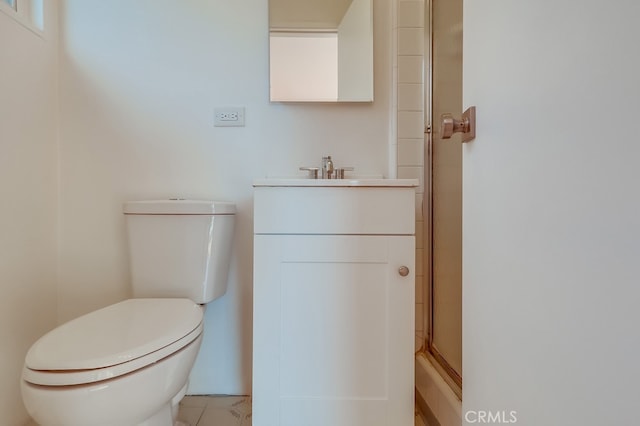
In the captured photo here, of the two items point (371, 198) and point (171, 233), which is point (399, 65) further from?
point (171, 233)

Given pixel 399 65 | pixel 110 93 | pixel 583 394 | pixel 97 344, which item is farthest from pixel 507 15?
pixel 110 93

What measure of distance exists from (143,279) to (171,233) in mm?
195

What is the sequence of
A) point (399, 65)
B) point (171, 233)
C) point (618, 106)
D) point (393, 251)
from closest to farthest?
1. point (618, 106)
2. point (393, 251)
3. point (171, 233)
4. point (399, 65)

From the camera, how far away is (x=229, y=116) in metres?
1.33

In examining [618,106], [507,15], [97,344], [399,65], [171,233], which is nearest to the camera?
[618,106]

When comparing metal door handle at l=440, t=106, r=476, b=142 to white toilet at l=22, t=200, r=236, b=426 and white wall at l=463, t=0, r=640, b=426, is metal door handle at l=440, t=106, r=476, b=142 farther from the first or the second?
white toilet at l=22, t=200, r=236, b=426

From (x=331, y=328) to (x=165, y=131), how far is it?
1027 millimetres

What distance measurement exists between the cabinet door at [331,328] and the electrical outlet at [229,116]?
0.60m

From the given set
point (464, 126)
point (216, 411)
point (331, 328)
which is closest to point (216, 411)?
point (216, 411)

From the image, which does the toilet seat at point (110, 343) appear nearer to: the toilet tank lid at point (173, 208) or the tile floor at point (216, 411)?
the toilet tank lid at point (173, 208)

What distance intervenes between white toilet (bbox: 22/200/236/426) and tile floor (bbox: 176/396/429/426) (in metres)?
0.19

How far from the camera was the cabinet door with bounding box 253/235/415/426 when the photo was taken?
97cm

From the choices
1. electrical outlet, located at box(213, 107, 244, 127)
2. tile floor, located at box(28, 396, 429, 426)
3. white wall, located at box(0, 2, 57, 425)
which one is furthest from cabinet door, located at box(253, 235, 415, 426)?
white wall, located at box(0, 2, 57, 425)

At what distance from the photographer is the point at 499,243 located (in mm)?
478
